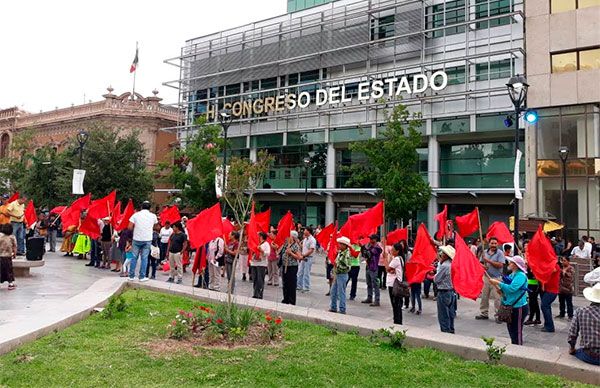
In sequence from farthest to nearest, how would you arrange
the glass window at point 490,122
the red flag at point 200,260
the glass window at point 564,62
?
1. the glass window at point 490,122
2. the glass window at point 564,62
3. the red flag at point 200,260

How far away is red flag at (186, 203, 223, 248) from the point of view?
1156 cm

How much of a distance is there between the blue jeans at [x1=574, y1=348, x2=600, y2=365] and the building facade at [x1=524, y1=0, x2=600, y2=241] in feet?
63.0

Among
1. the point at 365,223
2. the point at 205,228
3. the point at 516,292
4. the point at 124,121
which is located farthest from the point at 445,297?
the point at 124,121

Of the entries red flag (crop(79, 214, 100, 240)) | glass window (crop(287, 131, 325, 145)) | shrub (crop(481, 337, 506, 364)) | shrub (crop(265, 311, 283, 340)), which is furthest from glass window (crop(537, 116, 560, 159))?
shrub (crop(265, 311, 283, 340))

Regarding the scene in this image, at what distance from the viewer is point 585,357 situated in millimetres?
6590

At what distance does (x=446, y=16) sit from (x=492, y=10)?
115 inches

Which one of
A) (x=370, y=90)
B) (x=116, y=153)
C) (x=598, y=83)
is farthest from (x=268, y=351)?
(x=116, y=153)

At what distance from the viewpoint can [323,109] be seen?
117ft

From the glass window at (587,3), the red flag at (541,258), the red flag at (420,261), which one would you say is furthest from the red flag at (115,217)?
the glass window at (587,3)

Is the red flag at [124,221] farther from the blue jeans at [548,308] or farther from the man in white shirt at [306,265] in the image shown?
the blue jeans at [548,308]

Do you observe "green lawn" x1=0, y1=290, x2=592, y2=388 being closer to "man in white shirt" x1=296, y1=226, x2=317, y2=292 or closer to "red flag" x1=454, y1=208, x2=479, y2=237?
"man in white shirt" x1=296, y1=226, x2=317, y2=292

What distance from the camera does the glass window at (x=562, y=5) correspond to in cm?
2558

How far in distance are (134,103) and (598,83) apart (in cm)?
3747

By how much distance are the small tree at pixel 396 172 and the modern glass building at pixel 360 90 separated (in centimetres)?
359
